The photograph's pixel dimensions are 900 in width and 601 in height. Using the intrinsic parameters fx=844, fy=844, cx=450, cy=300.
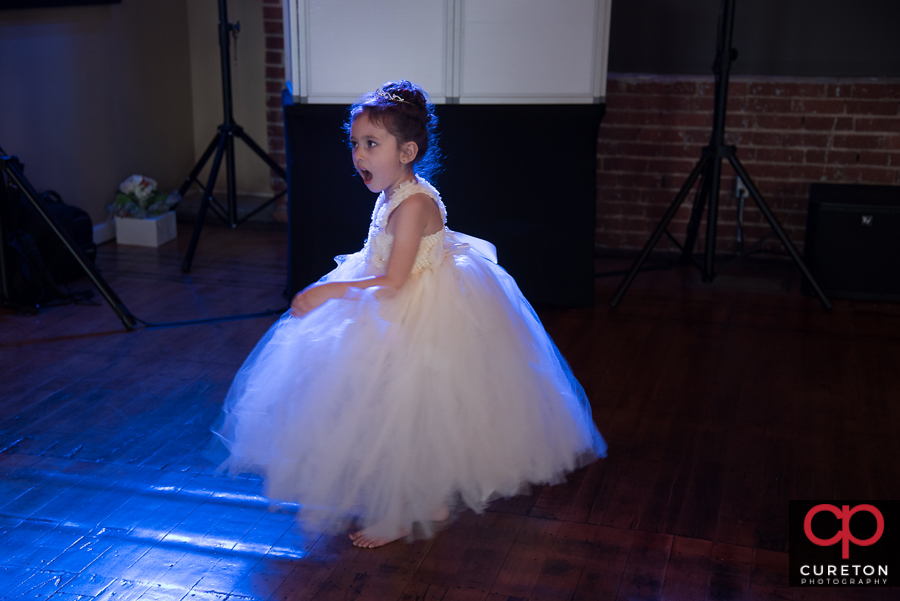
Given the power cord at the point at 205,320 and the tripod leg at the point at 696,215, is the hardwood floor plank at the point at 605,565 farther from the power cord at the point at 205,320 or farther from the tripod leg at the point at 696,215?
the tripod leg at the point at 696,215

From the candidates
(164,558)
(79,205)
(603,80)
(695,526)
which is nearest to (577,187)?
(603,80)

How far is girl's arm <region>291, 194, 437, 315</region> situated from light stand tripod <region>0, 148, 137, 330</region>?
1654 millimetres

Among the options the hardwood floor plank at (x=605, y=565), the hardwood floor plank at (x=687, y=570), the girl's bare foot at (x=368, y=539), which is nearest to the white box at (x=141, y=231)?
Answer: the girl's bare foot at (x=368, y=539)

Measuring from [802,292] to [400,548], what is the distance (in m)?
2.80

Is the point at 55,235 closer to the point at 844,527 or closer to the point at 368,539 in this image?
the point at 368,539

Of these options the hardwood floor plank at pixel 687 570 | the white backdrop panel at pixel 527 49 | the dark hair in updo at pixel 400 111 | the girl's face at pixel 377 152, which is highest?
the white backdrop panel at pixel 527 49

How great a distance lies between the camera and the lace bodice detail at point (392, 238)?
208cm

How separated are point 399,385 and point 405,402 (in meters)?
0.04

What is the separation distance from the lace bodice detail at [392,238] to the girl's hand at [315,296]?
0.51 feet

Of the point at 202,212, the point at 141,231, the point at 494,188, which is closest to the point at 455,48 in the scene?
the point at 494,188

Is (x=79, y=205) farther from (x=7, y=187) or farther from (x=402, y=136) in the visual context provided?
(x=402, y=136)

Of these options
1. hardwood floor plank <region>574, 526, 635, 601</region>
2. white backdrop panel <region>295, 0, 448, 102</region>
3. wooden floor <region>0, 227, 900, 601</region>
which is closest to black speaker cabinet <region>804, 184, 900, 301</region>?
wooden floor <region>0, 227, 900, 601</region>

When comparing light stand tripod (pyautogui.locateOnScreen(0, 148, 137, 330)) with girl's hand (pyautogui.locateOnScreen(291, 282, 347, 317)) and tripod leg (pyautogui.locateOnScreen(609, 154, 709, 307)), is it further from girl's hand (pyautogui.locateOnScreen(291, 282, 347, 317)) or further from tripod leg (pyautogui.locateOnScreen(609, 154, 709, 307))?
tripod leg (pyautogui.locateOnScreen(609, 154, 709, 307))

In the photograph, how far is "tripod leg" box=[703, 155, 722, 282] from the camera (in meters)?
3.81
